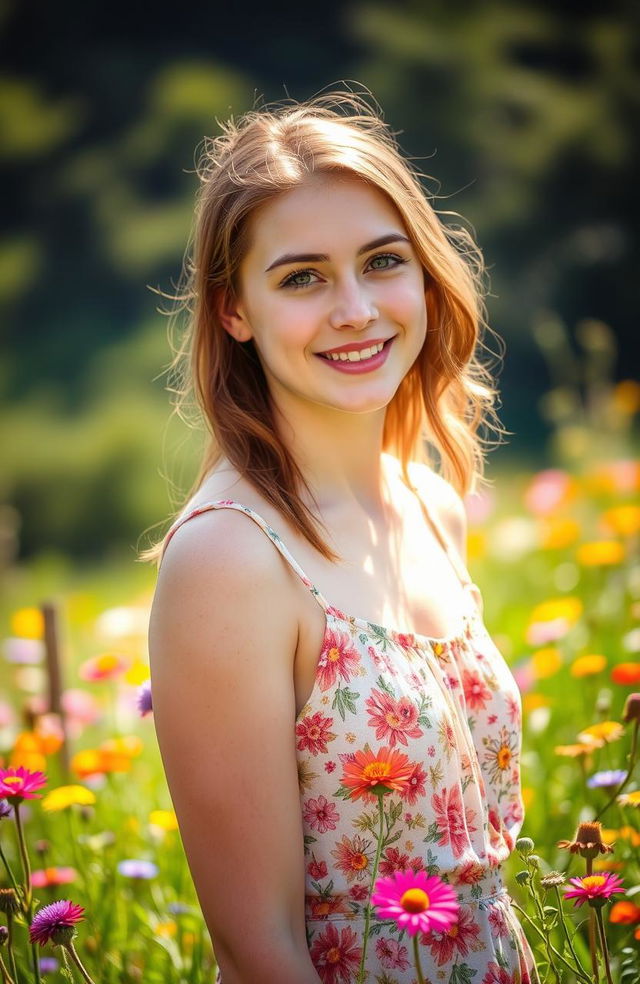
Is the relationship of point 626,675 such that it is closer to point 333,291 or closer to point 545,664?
point 545,664

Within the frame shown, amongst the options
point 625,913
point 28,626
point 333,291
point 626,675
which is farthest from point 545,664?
point 28,626

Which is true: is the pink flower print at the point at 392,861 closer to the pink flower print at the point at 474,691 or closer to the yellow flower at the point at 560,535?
the pink flower print at the point at 474,691

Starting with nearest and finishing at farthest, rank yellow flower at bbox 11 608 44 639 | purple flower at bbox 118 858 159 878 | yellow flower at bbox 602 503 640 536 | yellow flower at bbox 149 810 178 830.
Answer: purple flower at bbox 118 858 159 878
yellow flower at bbox 149 810 178 830
yellow flower at bbox 11 608 44 639
yellow flower at bbox 602 503 640 536

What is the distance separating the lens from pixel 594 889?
3.73 feet

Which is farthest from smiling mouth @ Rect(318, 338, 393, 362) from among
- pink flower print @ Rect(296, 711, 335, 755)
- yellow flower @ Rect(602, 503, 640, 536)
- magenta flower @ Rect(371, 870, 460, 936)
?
yellow flower @ Rect(602, 503, 640, 536)

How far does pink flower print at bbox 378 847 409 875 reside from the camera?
134 cm

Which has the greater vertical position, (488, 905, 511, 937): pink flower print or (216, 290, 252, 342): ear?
(216, 290, 252, 342): ear

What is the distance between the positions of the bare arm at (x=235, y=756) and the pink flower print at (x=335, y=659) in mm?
57

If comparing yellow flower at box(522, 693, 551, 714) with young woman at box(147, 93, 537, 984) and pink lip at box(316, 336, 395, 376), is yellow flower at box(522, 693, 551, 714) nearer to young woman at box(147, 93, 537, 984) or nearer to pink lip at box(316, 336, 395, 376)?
young woman at box(147, 93, 537, 984)

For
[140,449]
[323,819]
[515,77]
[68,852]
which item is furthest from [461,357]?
[515,77]

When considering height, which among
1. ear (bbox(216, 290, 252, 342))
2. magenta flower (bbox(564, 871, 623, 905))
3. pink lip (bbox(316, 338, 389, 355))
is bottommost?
magenta flower (bbox(564, 871, 623, 905))

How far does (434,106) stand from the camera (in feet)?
26.0

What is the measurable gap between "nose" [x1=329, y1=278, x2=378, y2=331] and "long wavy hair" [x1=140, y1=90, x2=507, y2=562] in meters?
0.16

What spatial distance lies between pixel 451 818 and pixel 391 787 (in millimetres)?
216
